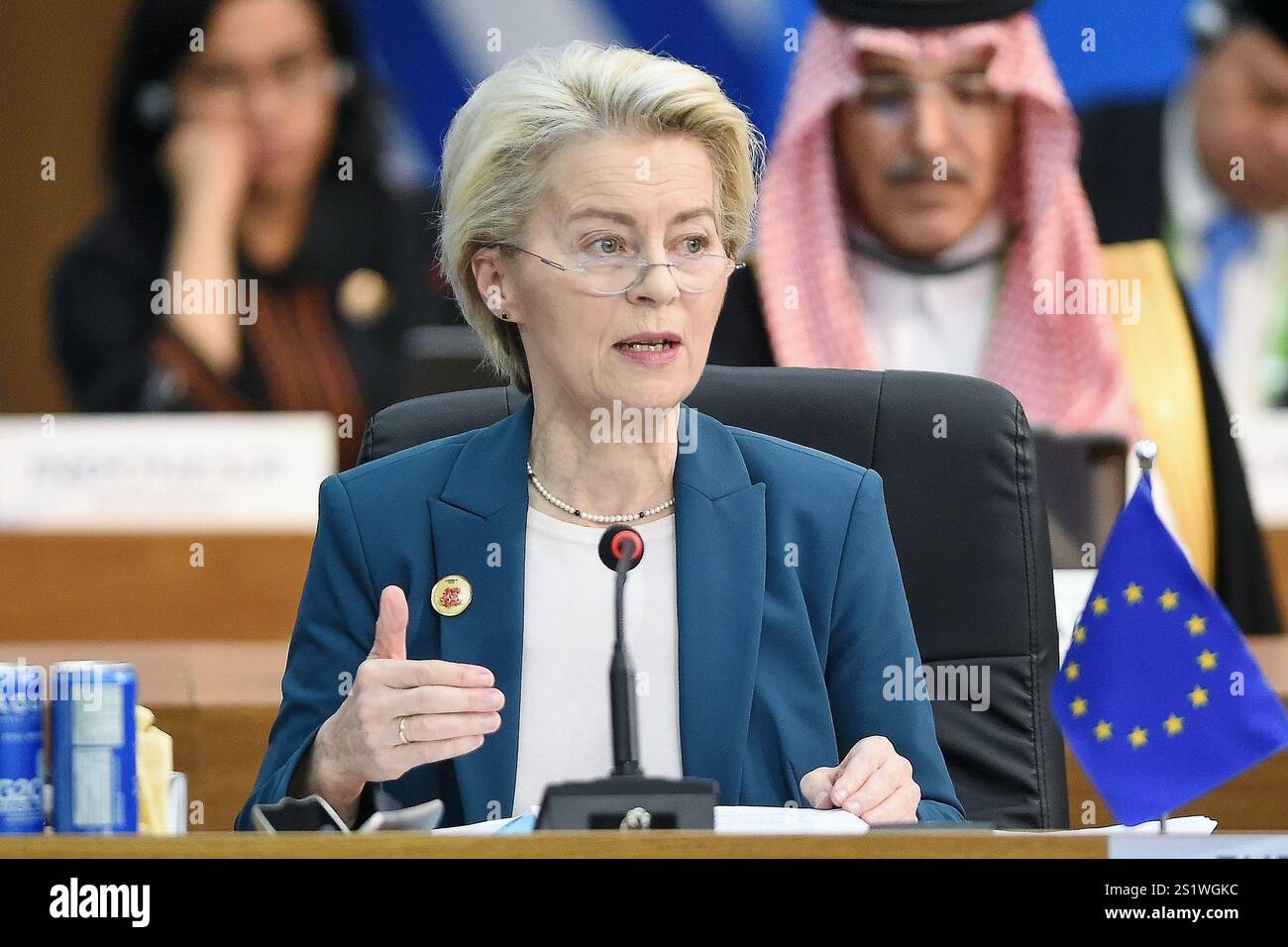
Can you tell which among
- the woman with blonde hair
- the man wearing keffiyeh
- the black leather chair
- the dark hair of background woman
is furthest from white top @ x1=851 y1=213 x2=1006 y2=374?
the woman with blonde hair

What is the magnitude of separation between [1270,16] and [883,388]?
6.51ft

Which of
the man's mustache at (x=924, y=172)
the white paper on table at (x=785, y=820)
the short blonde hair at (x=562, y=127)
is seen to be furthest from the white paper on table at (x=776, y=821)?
the man's mustache at (x=924, y=172)

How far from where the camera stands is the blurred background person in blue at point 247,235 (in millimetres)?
3557

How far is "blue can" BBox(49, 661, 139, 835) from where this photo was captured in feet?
4.18

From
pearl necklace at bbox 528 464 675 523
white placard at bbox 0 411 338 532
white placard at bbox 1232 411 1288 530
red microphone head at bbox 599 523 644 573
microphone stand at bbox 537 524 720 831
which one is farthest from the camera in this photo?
white placard at bbox 0 411 338 532

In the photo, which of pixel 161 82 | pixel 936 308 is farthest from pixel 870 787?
pixel 161 82

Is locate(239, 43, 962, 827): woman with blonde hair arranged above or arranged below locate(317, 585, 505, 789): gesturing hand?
above

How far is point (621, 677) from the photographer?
1333 mm

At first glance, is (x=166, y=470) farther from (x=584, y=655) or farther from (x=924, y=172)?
(x=584, y=655)

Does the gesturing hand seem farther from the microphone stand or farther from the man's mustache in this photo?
the man's mustache

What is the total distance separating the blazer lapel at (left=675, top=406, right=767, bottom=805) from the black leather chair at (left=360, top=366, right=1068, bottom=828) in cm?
16

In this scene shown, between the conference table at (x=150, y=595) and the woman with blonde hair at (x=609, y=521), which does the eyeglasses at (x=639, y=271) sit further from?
the conference table at (x=150, y=595)
